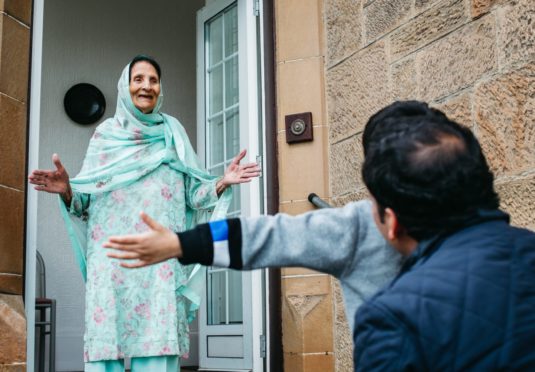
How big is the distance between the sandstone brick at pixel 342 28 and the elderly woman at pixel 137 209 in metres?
0.82

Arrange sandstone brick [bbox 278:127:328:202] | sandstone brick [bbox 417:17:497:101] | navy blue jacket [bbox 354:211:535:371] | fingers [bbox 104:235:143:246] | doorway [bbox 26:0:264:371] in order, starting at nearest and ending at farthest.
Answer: navy blue jacket [bbox 354:211:535:371] < fingers [bbox 104:235:143:246] < sandstone brick [bbox 417:17:497:101] < sandstone brick [bbox 278:127:328:202] < doorway [bbox 26:0:264:371]

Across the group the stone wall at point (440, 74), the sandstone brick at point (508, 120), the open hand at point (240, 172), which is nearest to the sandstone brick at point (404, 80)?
the stone wall at point (440, 74)

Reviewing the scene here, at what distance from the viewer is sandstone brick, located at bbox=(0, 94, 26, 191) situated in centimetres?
290

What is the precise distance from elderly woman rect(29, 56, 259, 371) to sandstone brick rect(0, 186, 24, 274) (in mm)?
191

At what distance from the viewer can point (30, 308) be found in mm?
2975

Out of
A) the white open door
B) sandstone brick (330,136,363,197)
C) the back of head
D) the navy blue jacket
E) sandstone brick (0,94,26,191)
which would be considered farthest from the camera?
the white open door

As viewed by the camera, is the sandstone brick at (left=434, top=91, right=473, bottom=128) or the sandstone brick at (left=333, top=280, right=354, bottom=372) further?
the sandstone brick at (left=333, top=280, right=354, bottom=372)

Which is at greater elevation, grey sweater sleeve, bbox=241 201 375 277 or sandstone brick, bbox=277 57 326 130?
sandstone brick, bbox=277 57 326 130

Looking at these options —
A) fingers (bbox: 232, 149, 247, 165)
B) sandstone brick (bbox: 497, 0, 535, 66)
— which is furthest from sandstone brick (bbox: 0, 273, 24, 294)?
sandstone brick (bbox: 497, 0, 535, 66)

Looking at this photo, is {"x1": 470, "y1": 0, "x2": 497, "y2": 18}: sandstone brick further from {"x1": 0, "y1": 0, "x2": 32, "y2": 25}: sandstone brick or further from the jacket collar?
{"x1": 0, "y1": 0, "x2": 32, "y2": 25}: sandstone brick

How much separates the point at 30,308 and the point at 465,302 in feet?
7.82

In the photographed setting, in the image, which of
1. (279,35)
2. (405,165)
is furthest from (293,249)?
(279,35)

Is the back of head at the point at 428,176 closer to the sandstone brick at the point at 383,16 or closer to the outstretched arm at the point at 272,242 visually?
the outstretched arm at the point at 272,242

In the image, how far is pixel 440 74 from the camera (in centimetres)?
272
